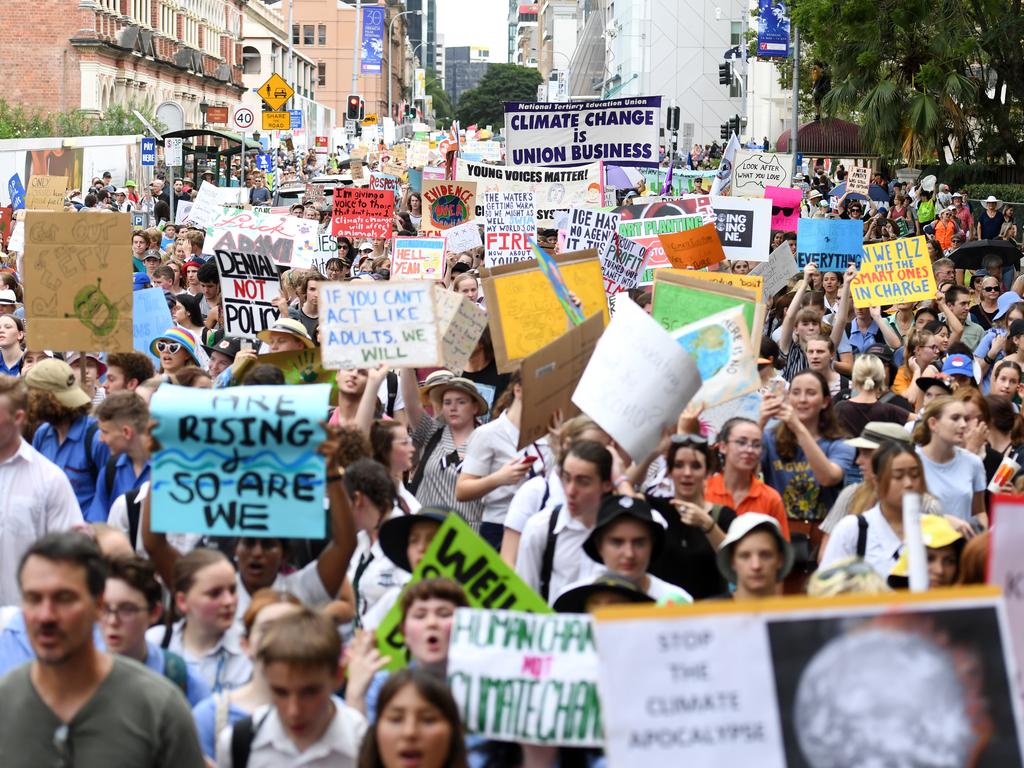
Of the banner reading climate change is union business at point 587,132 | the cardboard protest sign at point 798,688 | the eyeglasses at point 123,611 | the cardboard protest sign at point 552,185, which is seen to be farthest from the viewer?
the banner reading climate change is union business at point 587,132

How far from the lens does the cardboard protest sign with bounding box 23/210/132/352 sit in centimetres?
907

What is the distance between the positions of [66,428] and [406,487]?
1.66 m

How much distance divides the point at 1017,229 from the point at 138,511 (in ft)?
80.7

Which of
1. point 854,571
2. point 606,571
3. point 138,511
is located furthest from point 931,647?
point 138,511

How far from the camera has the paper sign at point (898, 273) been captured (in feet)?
42.5

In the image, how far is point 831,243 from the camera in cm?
1494

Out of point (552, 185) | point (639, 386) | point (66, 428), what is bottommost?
point (66, 428)

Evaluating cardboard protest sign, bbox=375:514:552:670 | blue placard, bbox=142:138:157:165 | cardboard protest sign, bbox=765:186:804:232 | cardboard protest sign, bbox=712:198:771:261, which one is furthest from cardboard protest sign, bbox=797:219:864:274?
blue placard, bbox=142:138:157:165

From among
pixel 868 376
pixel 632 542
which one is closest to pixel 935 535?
pixel 632 542

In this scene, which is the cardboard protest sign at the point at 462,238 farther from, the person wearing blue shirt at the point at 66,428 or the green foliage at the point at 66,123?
the green foliage at the point at 66,123

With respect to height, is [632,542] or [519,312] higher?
[519,312]

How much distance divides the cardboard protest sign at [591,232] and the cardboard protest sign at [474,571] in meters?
8.16

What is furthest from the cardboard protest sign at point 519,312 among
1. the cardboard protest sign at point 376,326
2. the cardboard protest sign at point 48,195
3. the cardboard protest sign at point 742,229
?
the cardboard protest sign at point 48,195

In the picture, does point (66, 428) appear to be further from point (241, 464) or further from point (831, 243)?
point (831, 243)
